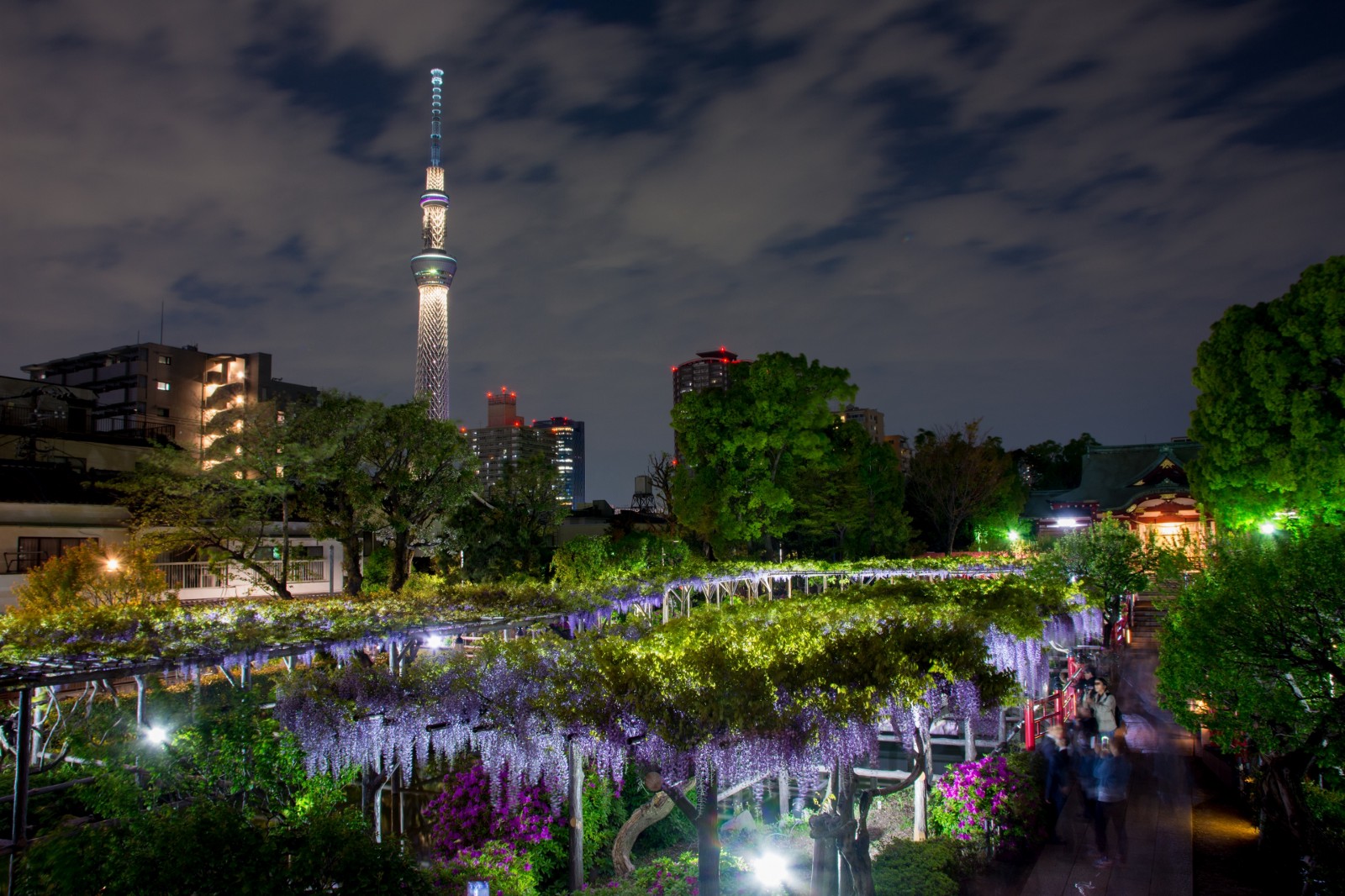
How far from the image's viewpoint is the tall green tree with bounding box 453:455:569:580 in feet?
93.2

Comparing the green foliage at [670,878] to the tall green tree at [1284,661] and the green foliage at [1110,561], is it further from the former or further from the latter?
the green foliage at [1110,561]

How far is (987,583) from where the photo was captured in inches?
715

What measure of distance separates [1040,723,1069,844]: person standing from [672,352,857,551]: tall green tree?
22840 mm

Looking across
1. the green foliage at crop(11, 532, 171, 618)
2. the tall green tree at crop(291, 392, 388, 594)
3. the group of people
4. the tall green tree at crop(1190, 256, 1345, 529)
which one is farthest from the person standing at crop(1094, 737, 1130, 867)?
the green foliage at crop(11, 532, 171, 618)

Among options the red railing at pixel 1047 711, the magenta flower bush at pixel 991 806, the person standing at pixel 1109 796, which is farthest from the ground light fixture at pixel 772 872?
the red railing at pixel 1047 711

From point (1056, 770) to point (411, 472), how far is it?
1832 centimetres

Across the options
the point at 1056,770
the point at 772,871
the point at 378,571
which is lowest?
the point at 772,871

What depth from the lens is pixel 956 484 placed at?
48062 mm

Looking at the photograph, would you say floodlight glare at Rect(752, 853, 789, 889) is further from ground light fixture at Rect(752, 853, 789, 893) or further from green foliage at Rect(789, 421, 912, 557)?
green foliage at Rect(789, 421, 912, 557)

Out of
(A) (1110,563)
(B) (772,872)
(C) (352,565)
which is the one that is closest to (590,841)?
(B) (772,872)

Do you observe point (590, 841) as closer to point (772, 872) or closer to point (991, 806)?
point (772, 872)

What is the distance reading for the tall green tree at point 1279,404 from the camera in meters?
23.2

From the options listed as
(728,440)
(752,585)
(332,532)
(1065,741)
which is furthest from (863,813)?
(728,440)

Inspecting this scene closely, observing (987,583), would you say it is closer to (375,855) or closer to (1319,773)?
(1319,773)
